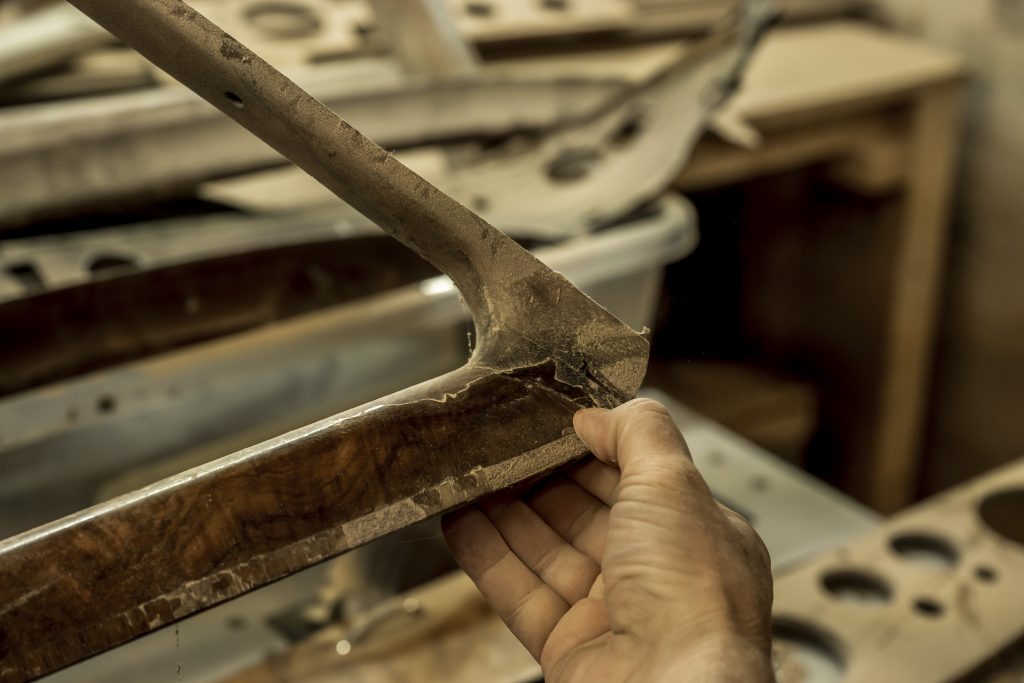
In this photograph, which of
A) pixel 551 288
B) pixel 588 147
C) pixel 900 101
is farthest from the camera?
pixel 900 101

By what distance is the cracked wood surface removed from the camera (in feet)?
1.29

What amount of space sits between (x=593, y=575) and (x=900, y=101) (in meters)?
1.07

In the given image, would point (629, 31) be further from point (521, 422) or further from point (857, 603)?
point (521, 422)

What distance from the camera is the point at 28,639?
1.26 feet

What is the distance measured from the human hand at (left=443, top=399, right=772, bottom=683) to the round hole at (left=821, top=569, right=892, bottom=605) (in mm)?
356

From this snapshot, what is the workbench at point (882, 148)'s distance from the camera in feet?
3.98

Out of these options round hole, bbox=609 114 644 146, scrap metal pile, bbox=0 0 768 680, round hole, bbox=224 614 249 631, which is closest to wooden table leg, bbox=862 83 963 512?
scrap metal pile, bbox=0 0 768 680

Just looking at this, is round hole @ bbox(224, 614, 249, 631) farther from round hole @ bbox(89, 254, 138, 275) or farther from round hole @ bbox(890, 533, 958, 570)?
round hole @ bbox(890, 533, 958, 570)

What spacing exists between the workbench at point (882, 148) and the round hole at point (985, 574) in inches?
21.2

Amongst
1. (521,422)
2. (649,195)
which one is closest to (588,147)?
(649,195)

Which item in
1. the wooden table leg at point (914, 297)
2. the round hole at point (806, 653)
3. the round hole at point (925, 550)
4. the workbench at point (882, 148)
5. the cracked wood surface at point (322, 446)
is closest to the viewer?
the cracked wood surface at point (322, 446)

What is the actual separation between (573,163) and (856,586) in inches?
19.9

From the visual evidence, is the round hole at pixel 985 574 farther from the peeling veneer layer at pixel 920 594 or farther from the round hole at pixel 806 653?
the round hole at pixel 806 653

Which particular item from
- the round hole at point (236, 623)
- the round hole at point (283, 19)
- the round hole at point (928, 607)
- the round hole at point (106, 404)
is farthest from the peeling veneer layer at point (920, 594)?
the round hole at point (283, 19)
